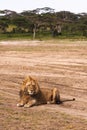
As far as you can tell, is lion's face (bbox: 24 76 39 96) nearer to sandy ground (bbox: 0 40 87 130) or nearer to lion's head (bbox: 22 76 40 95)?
lion's head (bbox: 22 76 40 95)

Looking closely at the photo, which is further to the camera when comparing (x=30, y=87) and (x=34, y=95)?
(x=34, y=95)

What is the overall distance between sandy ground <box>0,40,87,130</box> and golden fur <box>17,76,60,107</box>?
176 mm

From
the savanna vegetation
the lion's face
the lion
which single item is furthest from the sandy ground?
the savanna vegetation

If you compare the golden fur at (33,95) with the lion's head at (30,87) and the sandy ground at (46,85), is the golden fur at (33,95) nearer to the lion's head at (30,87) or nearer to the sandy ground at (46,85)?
the lion's head at (30,87)

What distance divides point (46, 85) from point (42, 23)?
142ft

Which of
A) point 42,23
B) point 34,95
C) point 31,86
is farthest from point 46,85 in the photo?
point 42,23

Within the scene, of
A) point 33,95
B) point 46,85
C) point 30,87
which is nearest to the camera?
point 30,87

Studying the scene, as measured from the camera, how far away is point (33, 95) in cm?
1144

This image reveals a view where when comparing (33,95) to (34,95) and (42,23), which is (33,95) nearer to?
(34,95)

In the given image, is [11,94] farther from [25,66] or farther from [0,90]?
[25,66]

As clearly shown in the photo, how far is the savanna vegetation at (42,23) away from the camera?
180 feet

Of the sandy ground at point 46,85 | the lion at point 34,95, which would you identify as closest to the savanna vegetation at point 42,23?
the sandy ground at point 46,85

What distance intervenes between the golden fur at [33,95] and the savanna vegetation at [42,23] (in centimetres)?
3765

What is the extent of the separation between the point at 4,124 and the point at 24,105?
5.71ft
